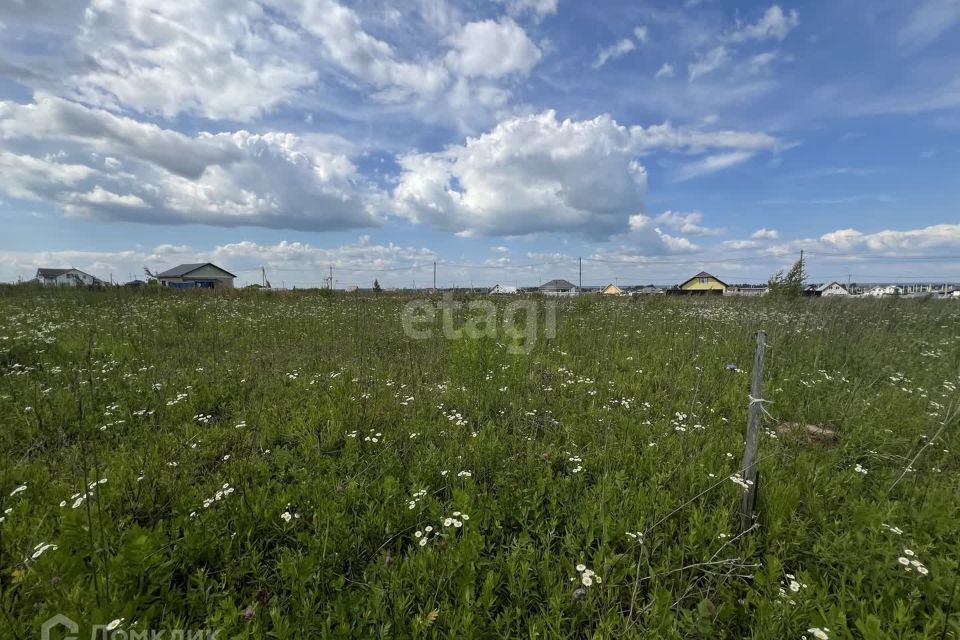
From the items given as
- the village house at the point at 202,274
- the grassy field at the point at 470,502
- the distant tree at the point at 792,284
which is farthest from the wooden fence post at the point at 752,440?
the village house at the point at 202,274

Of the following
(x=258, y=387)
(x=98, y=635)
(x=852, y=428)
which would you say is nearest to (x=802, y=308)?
(x=852, y=428)

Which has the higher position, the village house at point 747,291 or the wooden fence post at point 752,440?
the village house at point 747,291

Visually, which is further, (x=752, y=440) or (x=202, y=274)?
(x=202, y=274)

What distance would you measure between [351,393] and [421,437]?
1695 millimetres

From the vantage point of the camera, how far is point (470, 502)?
290 centimetres

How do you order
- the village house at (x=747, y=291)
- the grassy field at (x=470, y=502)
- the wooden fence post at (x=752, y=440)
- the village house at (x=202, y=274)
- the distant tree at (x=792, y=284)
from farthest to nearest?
1. the village house at (x=202, y=274)
2. the village house at (x=747, y=291)
3. the distant tree at (x=792, y=284)
4. the wooden fence post at (x=752, y=440)
5. the grassy field at (x=470, y=502)

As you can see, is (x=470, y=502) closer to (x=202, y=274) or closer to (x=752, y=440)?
(x=752, y=440)

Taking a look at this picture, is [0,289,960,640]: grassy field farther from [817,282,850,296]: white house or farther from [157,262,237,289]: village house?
[157,262,237,289]: village house

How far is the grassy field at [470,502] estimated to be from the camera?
2041 millimetres

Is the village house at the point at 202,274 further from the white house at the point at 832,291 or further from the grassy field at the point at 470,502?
the white house at the point at 832,291

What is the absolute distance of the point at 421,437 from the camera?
13.2 ft

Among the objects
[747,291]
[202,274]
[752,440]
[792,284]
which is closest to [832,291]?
[747,291]

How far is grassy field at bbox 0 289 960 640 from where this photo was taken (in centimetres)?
204

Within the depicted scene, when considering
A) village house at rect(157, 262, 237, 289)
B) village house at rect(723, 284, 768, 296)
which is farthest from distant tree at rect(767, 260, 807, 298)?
village house at rect(157, 262, 237, 289)
